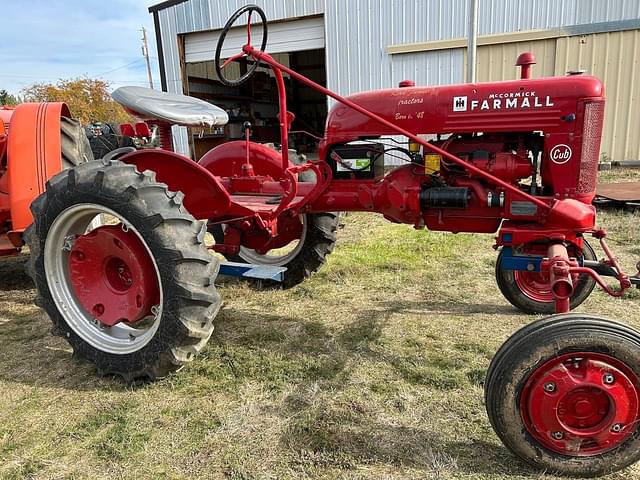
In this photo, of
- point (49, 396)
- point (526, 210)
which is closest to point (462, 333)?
point (526, 210)

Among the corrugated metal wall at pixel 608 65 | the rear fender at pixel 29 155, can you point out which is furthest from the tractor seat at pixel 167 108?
the corrugated metal wall at pixel 608 65

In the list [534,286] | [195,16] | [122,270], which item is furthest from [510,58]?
[122,270]

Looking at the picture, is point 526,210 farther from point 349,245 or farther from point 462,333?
point 349,245

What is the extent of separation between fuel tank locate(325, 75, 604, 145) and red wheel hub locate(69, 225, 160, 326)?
4.31ft

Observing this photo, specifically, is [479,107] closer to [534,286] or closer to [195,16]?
[534,286]

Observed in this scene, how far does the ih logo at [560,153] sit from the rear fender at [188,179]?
1.82 metres

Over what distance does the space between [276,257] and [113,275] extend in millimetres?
1533

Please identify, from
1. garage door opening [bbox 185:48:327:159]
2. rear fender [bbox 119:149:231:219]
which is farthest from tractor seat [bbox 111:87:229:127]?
garage door opening [bbox 185:48:327:159]

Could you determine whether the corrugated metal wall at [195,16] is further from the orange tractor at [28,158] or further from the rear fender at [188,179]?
the rear fender at [188,179]

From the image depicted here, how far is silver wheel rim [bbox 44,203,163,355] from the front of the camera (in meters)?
2.61

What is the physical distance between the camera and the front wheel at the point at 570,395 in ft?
5.68

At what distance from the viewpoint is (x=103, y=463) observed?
1.99m

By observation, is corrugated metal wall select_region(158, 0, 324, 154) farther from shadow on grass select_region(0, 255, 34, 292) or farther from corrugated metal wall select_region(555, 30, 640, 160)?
shadow on grass select_region(0, 255, 34, 292)

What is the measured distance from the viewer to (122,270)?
2.74m
